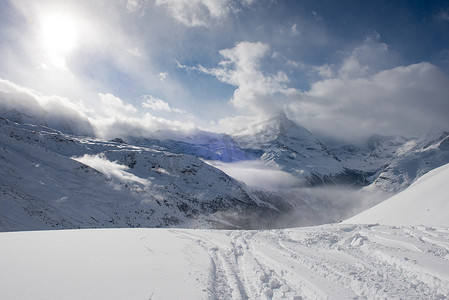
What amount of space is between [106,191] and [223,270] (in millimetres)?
90696

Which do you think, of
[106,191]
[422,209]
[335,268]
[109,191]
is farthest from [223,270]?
[109,191]

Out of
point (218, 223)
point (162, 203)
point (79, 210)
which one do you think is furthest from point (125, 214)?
point (218, 223)

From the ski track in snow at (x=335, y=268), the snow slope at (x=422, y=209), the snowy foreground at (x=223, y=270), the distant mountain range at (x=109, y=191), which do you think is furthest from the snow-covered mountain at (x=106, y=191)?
the snow slope at (x=422, y=209)

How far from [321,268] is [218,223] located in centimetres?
10709

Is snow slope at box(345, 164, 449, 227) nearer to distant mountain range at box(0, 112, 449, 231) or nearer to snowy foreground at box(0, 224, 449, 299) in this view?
snowy foreground at box(0, 224, 449, 299)

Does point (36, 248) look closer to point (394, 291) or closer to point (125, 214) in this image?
point (394, 291)

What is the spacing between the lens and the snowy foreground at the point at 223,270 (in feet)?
18.8

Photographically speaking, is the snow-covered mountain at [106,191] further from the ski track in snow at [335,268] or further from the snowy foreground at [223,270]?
the ski track in snow at [335,268]

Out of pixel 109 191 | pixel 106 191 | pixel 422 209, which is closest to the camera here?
pixel 422 209

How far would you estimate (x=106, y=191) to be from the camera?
87688mm

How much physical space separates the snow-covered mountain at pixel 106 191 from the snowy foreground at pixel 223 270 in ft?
121

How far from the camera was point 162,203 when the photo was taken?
103m

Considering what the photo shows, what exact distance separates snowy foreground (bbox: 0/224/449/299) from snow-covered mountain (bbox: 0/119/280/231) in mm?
36843

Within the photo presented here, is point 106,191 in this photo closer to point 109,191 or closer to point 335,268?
point 109,191
